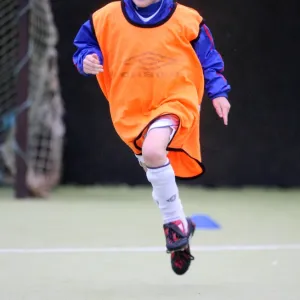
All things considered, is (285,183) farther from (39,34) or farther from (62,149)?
(39,34)

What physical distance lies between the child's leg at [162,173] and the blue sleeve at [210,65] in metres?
0.34

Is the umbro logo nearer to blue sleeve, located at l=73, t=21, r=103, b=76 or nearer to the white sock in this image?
blue sleeve, located at l=73, t=21, r=103, b=76

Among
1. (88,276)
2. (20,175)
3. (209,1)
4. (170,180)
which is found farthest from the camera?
(209,1)

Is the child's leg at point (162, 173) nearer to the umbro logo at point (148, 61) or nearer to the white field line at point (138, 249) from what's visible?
the umbro logo at point (148, 61)

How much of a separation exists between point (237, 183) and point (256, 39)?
135cm

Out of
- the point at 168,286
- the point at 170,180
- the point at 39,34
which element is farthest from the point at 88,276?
A: the point at 39,34

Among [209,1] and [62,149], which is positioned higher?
[209,1]

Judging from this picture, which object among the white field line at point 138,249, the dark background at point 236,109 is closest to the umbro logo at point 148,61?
the white field line at point 138,249

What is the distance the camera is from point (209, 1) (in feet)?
27.5

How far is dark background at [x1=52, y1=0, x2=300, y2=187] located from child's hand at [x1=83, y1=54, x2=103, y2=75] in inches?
177

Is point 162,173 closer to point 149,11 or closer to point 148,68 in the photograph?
point 148,68

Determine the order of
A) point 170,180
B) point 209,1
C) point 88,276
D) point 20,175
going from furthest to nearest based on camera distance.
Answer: point 209,1
point 20,175
point 88,276
point 170,180

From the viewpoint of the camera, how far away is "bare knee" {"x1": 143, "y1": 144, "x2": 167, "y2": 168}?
3.83 m

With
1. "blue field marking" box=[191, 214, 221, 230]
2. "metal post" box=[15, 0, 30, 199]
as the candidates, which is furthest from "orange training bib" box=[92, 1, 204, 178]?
"metal post" box=[15, 0, 30, 199]
